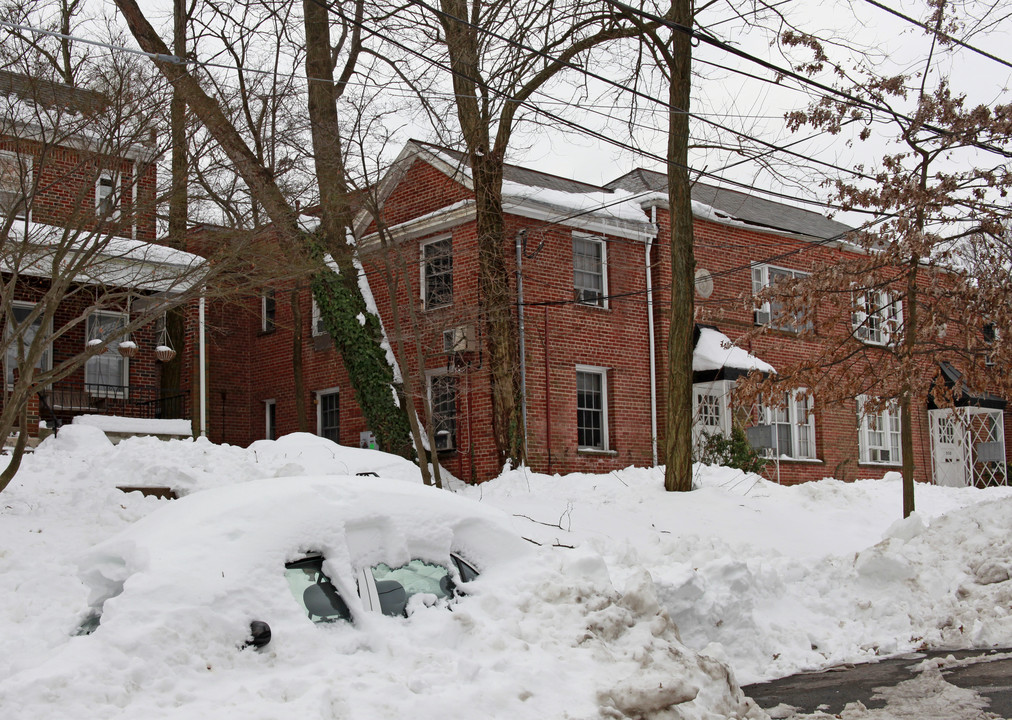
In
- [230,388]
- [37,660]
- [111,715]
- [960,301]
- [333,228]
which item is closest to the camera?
[111,715]

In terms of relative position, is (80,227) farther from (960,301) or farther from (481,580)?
(960,301)

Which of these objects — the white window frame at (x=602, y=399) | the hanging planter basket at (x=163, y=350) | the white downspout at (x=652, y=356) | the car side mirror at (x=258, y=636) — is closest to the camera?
the car side mirror at (x=258, y=636)

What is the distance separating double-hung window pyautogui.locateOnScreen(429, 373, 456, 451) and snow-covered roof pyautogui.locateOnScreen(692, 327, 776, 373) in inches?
202

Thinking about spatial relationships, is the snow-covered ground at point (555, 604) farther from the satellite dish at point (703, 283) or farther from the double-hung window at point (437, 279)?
the satellite dish at point (703, 283)

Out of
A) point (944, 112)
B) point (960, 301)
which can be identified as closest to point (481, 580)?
point (960, 301)

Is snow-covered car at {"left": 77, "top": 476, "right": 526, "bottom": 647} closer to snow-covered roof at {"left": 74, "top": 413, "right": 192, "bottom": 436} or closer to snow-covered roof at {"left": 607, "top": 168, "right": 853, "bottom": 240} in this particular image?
snow-covered roof at {"left": 74, "top": 413, "right": 192, "bottom": 436}

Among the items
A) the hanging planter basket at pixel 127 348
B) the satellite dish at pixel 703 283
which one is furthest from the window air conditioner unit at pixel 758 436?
the hanging planter basket at pixel 127 348

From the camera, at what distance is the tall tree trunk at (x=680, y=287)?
1670 centimetres

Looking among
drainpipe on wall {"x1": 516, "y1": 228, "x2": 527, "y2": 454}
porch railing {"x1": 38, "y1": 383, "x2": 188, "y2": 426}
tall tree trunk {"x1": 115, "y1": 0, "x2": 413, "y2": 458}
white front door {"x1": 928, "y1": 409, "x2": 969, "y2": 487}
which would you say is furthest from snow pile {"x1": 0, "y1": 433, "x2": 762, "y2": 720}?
white front door {"x1": 928, "y1": 409, "x2": 969, "y2": 487}

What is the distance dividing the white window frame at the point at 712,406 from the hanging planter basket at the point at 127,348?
456 inches

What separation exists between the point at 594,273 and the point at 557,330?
194 centimetres

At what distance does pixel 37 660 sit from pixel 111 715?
0.95 meters

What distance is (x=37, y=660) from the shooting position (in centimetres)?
596

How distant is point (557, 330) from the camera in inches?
828
